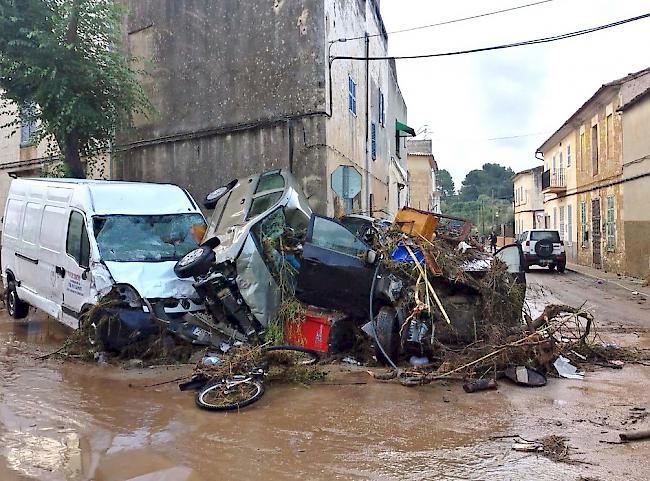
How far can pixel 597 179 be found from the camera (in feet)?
84.6

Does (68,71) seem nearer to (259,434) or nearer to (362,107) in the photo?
(362,107)

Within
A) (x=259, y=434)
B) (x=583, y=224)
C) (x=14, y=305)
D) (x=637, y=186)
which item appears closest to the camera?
(x=259, y=434)

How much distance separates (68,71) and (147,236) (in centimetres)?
703

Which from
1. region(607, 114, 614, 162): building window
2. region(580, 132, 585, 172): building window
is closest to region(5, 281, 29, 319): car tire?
region(607, 114, 614, 162): building window

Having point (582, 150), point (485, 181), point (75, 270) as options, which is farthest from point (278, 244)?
point (485, 181)

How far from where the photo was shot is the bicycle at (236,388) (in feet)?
19.0

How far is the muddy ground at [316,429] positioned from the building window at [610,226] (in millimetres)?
17467

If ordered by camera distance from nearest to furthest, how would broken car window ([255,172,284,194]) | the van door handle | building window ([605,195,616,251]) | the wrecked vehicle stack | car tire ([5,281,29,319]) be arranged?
the wrecked vehicle stack → broken car window ([255,172,284,194]) → the van door handle → car tire ([5,281,29,319]) → building window ([605,195,616,251])

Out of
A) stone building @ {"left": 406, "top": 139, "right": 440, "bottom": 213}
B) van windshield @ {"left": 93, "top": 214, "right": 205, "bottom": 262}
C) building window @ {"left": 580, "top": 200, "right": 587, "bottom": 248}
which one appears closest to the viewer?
van windshield @ {"left": 93, "top": 214, "right": 205, "bottom": 262}

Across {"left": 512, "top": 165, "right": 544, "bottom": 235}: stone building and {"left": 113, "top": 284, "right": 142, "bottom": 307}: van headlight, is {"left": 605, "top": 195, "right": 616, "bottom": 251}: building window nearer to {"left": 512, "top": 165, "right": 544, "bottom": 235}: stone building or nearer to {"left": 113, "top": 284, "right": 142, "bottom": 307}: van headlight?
{"left": 113, "top": 284, "right": 142, "bottom": 307}: van headlight

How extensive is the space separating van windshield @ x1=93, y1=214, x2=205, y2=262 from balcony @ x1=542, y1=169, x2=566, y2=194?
2705 cm

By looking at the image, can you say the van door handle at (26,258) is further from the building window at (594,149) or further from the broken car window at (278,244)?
the building window at (594,149)

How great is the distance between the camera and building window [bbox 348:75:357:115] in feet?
53.1

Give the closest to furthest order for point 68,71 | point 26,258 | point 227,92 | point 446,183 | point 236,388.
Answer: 1. point 236,388
2. point 26,258
3. point 68,71
4. point 227,92
5. point 446,183
